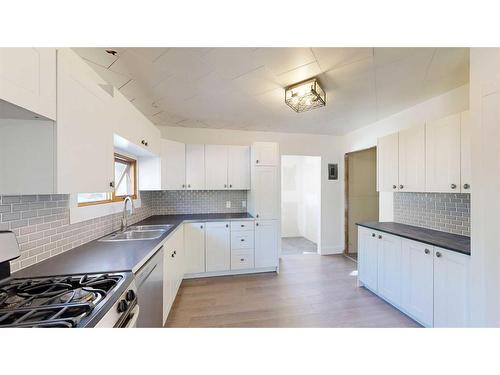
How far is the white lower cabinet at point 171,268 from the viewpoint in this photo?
70.1 inches

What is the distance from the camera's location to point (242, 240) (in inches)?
113

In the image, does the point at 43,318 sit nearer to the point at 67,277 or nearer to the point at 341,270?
the point at 67,277

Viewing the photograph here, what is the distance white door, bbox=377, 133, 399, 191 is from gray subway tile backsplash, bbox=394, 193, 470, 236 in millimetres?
413

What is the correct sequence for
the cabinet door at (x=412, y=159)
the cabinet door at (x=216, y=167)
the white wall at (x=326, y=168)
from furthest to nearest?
the white wall at (x=326, y=168)
the cabinet door at (x=216, y=167)
the cabinet door at (x=412, y=159)

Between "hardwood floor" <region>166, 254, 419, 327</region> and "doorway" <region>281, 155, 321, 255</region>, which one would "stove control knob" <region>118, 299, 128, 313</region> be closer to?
"hardwood floor" <region>166, 254, 419, 327</region>

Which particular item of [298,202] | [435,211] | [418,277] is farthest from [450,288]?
[298,202]

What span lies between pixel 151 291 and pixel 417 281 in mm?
2377

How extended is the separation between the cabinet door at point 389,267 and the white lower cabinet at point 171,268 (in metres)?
2.38

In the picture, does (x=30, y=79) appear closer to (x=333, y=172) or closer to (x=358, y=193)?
(x=333, y=172)

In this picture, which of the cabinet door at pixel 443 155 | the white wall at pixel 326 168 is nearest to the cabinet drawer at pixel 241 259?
the white wall at pixel 326 168

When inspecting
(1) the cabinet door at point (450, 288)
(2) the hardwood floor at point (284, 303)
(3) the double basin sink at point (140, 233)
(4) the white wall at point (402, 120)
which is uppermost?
(4) the white wall at point (402, 120)

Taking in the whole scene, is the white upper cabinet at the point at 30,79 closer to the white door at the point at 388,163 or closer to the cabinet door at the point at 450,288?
the cabinet door at the point at 450,288

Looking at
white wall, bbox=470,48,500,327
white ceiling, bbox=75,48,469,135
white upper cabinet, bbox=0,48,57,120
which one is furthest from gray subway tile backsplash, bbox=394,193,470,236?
white upper cabinet, bbox=0,48,57,120
